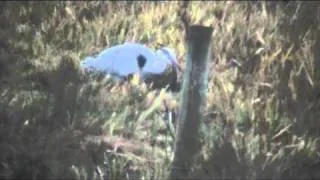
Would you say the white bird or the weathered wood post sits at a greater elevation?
the white bird

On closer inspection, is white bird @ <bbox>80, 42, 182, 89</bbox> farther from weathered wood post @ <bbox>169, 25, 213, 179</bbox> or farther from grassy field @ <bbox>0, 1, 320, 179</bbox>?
weathered wood post @ <bbox>169, 25, 213, 179</bbox>

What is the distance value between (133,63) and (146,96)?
0.51m

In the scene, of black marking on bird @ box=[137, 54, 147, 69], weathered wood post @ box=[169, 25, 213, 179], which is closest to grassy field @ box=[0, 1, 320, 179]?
weathered wood post @ box=[169, 25, 213, 179]

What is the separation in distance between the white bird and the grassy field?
14 centimetres

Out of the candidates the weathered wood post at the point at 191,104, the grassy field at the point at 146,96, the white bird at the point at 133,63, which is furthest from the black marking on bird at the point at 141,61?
the weathered wood post at the point at 191,104

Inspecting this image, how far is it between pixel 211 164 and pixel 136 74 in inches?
57.5

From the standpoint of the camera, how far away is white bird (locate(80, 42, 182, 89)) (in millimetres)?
5305

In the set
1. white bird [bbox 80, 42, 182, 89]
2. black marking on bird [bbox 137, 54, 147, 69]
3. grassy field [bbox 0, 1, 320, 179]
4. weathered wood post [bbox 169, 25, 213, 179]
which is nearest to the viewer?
weathered wood post [bbox 169, 25, 213, 179]

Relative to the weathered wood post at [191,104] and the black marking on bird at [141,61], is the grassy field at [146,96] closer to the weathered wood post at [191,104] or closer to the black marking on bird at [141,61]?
the weathered wood post at [191,104]

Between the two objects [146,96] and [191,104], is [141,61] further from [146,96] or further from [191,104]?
[191,104]

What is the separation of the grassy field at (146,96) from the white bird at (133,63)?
14 centimetres

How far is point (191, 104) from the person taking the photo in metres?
3.86

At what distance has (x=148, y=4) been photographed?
682cm

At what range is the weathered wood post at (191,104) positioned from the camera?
12.5 feet
